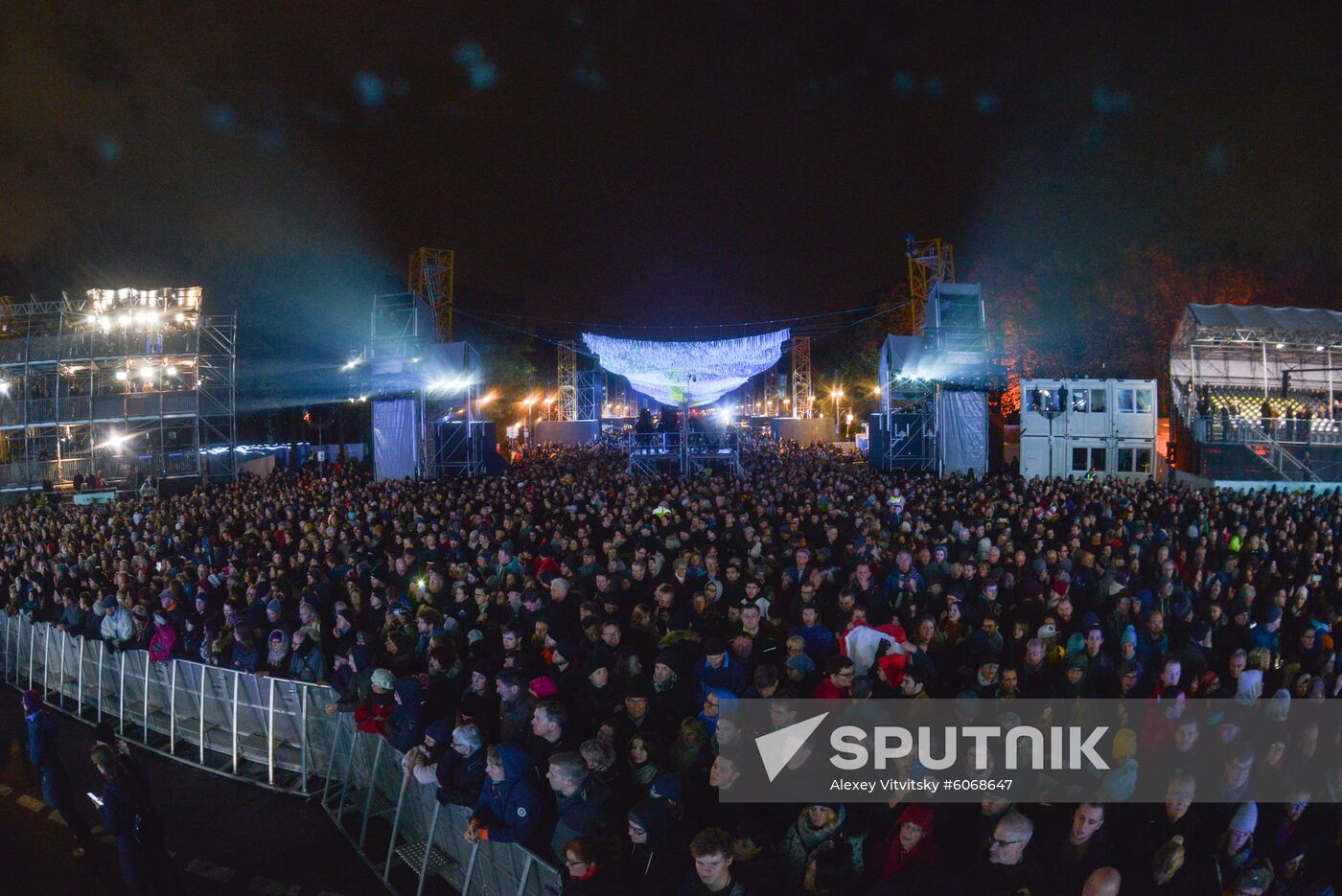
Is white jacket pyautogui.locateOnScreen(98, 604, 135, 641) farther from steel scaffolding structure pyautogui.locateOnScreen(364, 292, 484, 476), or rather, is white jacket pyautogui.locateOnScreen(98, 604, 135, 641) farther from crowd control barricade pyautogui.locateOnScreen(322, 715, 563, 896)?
steel scaffolding structure pyautogui.locateOnScreen(364, 292, 484, 476)

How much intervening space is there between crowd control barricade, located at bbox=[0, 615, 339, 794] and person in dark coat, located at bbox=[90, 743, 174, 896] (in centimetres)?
128

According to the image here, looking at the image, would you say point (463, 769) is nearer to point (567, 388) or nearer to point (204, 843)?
point (204, 843)

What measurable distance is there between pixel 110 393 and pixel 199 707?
2407 cm

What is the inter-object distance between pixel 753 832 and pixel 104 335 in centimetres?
2846

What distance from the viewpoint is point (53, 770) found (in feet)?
17.1

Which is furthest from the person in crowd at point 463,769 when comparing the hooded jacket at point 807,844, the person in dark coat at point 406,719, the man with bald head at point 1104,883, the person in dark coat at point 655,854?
the man with bald head at point 1104,883

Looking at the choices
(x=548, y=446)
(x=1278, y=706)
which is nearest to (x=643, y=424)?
(x=548, y=446)

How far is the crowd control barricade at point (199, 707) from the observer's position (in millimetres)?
5840

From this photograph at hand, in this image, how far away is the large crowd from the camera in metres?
2.99

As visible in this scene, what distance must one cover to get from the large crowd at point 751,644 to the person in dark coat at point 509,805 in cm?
1

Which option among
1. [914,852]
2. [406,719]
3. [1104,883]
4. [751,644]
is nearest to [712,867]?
[914,852]

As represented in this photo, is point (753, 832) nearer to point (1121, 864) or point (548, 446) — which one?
point (1121, 864)

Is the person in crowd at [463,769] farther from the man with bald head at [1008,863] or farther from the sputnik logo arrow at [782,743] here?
the man with bald head at [1008,863]

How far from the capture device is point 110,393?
2472 centimetres
